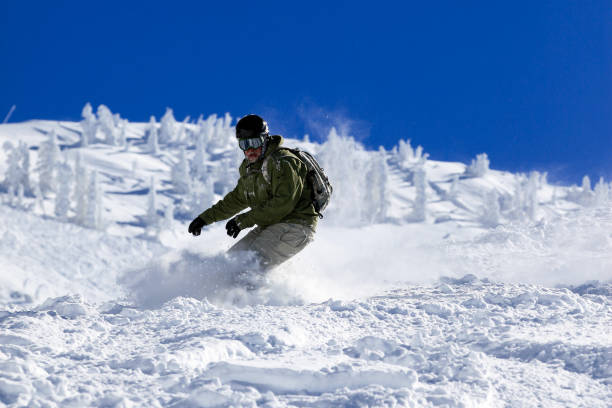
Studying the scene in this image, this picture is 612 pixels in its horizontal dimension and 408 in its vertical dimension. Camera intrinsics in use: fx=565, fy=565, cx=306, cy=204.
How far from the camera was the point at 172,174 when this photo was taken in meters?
95.1

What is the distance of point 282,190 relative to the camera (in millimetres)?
6258

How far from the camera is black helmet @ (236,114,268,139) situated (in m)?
6.30

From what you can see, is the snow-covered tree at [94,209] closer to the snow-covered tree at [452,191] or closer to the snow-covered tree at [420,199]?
the snow-covered tree at [420,199]

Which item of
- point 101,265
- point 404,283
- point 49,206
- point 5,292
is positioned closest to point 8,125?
point 49,206

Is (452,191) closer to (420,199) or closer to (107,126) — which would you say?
(420,199)

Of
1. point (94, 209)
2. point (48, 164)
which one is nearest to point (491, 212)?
point (94, 209)

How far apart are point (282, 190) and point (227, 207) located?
52.3 inches

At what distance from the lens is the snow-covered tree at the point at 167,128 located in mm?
136188

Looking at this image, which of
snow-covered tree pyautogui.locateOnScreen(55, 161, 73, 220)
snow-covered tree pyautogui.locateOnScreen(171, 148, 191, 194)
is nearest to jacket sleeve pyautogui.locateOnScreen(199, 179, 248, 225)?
snow-covered tree pyautogui.locateOnScreen(55, 161, 73, 220)

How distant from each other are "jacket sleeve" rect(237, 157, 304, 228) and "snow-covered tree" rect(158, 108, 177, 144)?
133 meters

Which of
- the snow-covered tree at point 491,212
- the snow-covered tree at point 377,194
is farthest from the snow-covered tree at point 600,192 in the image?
the snow-covered tree at point 377,194

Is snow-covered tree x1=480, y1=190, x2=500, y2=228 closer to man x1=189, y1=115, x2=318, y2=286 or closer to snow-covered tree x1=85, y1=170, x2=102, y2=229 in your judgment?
snow-covered tree x1=85, y1=170, x2=102, y2=229

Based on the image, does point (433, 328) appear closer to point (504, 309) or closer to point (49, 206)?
point (504, 309)

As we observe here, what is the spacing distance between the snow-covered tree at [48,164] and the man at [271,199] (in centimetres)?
7302
